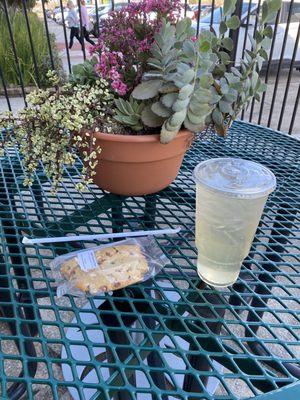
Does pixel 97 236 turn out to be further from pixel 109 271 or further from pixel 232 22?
pixel 232 22

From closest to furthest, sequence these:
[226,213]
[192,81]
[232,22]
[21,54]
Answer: [226,213]
[192,81]
[232,22]
[21,54]

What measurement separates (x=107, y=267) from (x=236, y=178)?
283mm

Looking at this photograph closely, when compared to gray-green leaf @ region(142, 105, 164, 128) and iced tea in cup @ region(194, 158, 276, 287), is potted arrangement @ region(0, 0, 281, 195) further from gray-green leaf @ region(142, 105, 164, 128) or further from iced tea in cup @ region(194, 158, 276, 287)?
iced tea in cup @ region(194, 158, 276, 287)

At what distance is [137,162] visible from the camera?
852 mm

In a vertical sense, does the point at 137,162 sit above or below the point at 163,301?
above

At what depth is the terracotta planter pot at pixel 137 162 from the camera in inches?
32.2

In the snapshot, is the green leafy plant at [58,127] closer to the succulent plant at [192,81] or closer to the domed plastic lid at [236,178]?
the succulent plant at [192,81]

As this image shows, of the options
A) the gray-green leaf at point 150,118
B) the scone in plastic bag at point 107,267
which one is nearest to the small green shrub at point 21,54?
the gray-green leaf at point 150,118

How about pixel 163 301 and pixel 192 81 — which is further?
pixel 192 81

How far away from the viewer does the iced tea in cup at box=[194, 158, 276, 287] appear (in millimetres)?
619

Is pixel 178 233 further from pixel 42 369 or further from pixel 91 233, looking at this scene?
pixel 42 369

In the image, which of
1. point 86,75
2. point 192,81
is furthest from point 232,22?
point 86,75

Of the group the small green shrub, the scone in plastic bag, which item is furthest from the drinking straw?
the small green shrub

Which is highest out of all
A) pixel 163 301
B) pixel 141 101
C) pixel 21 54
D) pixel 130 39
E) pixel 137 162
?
pixel 130 39
